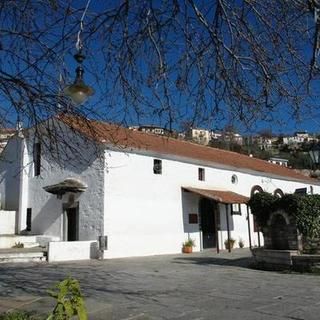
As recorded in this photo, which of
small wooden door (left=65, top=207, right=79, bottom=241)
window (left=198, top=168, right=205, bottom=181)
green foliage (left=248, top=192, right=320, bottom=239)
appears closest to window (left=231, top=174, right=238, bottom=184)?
window (left=198, top=168, right=205, bottom=181)

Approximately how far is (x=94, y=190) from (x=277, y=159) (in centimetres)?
3037

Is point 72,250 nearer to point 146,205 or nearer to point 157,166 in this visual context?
point 146,205

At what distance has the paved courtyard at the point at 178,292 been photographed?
9102 millimetres

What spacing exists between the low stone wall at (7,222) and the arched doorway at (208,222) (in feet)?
35.2

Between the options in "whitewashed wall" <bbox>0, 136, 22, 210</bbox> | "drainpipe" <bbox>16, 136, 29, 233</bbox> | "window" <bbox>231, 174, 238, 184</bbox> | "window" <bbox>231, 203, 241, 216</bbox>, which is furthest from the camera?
"window" <bbox>231, 174, 238, 184</bbox>

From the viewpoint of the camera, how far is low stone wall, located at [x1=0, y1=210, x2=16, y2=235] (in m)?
28.4

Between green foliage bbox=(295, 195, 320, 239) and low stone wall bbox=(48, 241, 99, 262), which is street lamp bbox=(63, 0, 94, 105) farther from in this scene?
low stone wall bbox=(48, 241, 99, 262)

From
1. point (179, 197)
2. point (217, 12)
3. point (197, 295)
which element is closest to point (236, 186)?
point (179, 197)

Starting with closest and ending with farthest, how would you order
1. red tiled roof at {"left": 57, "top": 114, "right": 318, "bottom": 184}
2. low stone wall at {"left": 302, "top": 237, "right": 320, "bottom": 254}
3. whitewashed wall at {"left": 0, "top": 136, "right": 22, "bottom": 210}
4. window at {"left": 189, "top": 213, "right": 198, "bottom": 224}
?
low stone wall at {"left": 302, "top": 237, "right": 320, "bottom": 254}, red tiled roof at {"left": 57, "top": 114, "right": 318, "bottom": 184}, window at {"left": 189, "top": 213, "right": 198, "bottom": 224}, whitewashed wall at {"left": 0, "top": 136, "right": 22, "bottom": 210}

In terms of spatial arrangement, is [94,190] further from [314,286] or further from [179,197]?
[314,286]

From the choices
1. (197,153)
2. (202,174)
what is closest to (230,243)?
(202,174)

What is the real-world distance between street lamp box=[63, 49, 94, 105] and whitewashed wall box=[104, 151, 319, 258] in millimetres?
15218

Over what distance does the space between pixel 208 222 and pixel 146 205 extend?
19.0ft

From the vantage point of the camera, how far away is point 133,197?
25922mm
